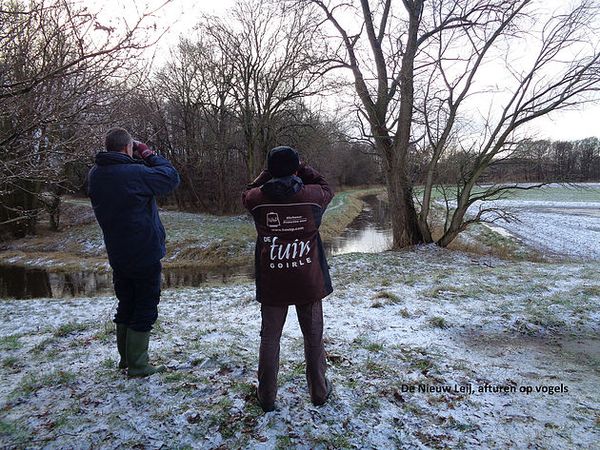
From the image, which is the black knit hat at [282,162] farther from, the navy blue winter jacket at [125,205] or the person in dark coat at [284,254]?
the navy blue winter jacket at [125,205]

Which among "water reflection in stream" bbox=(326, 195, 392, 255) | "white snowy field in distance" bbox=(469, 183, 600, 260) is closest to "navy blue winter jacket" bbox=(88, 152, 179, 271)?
"white snowy field in distance" bbox=(469, 183, 600, 260)

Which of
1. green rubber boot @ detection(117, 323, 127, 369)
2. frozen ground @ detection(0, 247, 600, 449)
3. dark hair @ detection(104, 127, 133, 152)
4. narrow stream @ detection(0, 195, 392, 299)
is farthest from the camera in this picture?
narrow stream @ detection(0, 195, 392, 299)

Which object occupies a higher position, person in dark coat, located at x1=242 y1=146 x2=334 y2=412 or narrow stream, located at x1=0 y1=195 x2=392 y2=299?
person in dark coat, located at x1=242 y1=146 x2=334 y2=412

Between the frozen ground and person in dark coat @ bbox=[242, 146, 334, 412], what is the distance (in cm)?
57

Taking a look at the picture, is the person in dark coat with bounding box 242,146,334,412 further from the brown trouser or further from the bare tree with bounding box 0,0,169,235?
the bare tree with bounding box 0,0,169,235

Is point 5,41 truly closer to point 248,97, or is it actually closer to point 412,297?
point 412,297

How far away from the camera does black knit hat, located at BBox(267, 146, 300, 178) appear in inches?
116

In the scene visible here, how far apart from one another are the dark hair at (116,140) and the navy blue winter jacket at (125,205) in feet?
0.40

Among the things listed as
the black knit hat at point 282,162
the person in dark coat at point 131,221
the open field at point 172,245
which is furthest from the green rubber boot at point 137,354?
the open field at point 172,245

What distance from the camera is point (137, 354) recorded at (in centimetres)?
355

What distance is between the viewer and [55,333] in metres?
4.96

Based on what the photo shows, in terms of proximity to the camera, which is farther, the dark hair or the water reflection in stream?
the water reflection in stream

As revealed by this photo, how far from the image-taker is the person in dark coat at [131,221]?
3.20 m

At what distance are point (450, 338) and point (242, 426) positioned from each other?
10.0 ft
